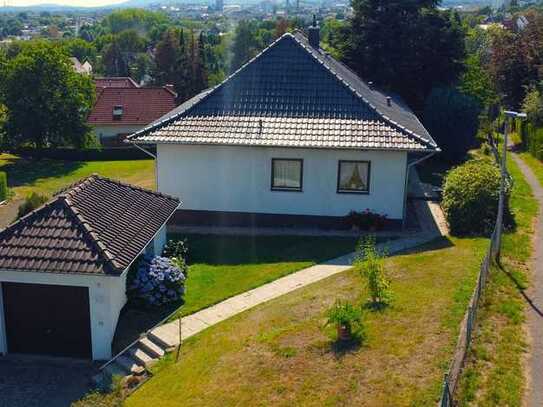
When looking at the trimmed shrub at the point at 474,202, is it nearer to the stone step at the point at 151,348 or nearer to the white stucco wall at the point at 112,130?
the stone step at the point at 151,348

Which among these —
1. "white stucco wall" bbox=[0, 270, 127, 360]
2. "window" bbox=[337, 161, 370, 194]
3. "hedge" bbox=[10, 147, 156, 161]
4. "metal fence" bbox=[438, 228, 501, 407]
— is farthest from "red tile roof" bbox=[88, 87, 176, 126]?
"metal fence" bbox=[438, 228, 501, 407]

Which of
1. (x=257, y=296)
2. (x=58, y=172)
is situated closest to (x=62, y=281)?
(x=257, y=296)

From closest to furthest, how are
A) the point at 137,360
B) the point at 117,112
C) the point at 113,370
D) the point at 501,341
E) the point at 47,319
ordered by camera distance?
the point at 501,341 → the point at 113,370 → the point at 137,360 → the point at 47,319 → the point at 117,112

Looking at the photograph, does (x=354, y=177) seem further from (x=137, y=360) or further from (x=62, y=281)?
(x=62, y=281)

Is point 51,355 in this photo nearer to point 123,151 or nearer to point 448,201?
point 448,201

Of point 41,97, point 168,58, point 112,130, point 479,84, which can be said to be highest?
point 168,58

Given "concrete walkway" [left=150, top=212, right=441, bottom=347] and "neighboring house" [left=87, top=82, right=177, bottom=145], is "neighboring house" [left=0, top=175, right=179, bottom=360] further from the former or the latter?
"neighboring house" [left=87, top=82, right=177, bottom=145]
